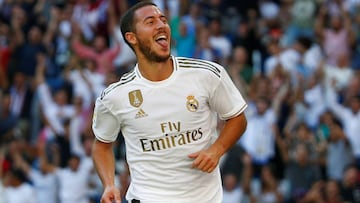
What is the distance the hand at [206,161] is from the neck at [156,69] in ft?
2.10

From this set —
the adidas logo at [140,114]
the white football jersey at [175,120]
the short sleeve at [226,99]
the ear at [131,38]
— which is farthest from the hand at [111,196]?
the ear at [131,38]

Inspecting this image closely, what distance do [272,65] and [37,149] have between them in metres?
3.85

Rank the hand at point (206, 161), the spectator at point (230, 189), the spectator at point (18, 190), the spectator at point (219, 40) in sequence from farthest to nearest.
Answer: the spectator at point (219, 40), the spectator at point (18, 190), the spectator at point (230, 189), the hand at point (206, 161)

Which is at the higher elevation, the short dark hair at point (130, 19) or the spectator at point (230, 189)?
the short dark hair at point (130, 19)

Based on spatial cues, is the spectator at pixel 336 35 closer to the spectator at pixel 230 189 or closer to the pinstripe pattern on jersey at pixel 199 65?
the spectator at pixel 230 189

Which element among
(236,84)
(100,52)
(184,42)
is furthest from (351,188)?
(100,52)

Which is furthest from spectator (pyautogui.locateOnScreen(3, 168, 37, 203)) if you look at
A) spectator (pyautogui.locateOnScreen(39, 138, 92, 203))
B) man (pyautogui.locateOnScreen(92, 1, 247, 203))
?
man (pyautogui.locateOnScreen(92, 1, 247, 203))

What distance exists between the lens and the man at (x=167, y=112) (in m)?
7.76

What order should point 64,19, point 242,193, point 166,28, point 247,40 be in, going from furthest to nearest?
point 64,19 < point 247,40 < point 242,193 < point 166,28

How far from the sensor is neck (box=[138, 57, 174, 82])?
7820 millimetres

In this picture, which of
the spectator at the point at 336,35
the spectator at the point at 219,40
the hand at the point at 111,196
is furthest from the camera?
the spectator at the point at 219,40

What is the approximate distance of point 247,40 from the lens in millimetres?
18109

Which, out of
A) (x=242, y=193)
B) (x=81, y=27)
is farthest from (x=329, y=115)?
(x=81, y=27)

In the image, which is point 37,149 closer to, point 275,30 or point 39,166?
point 39,166
